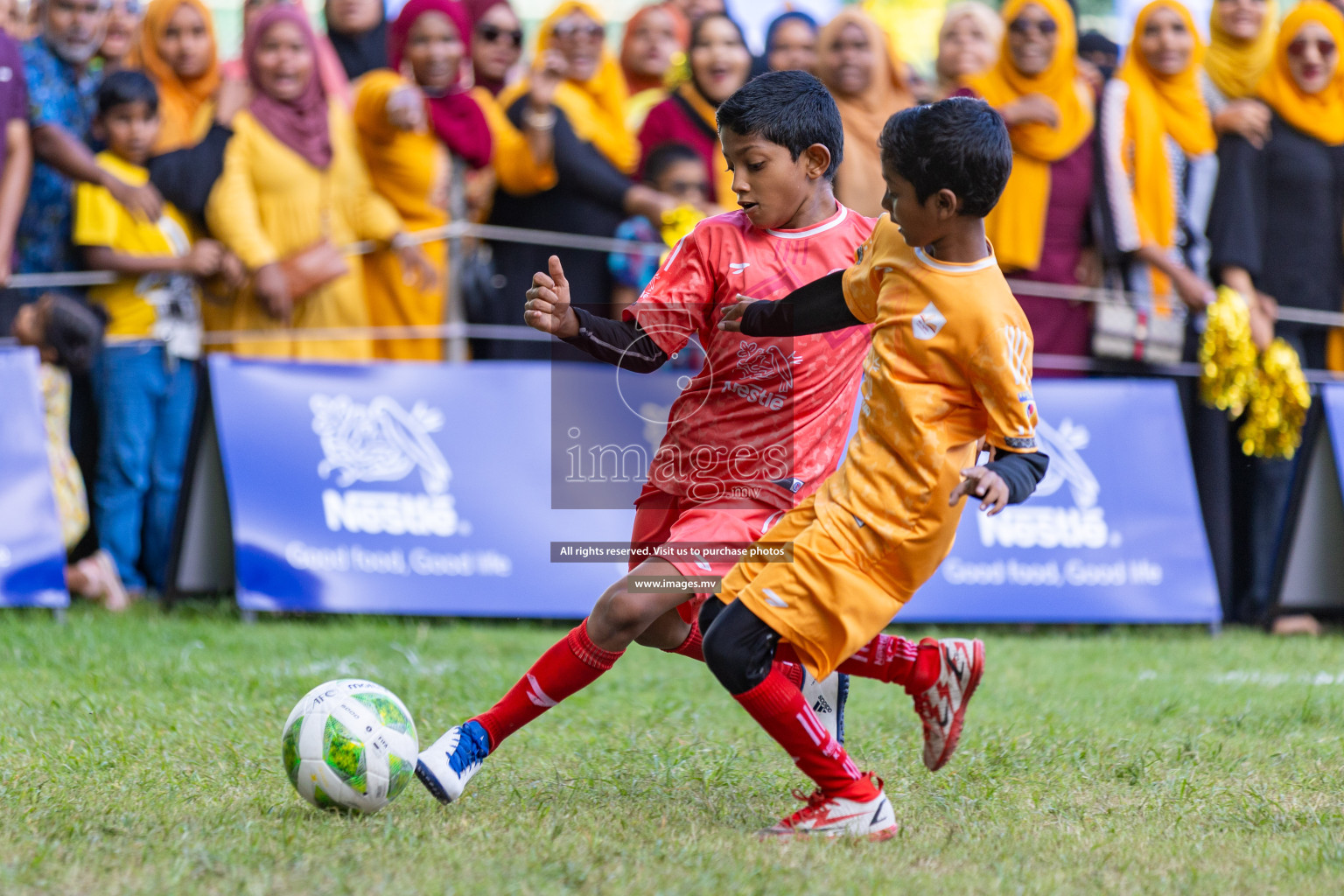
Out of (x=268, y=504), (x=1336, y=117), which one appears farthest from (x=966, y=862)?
(x=1336, y=117)

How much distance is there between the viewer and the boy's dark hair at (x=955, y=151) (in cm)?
312

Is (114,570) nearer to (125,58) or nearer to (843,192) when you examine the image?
(125,58)

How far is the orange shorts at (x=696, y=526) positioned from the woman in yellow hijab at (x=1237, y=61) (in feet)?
18.8

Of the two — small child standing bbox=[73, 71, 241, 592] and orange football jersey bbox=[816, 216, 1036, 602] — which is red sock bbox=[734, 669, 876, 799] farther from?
small child standing bbox=[73, 71, 241, 592]

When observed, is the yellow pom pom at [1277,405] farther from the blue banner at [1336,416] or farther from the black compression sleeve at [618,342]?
the black compression sleeve at [618,342]

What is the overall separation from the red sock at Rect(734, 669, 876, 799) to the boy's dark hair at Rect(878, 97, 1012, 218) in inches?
44.9

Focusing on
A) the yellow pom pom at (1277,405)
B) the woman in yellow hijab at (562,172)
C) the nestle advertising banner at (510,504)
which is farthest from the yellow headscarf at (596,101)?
the yellow pom pom at (1277,405)

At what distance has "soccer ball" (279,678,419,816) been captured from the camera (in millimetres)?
3387

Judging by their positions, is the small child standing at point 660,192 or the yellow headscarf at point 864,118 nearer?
the yellow headscarf at point 864,118

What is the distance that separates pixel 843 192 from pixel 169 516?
152 inches

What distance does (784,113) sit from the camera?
3.64 metres

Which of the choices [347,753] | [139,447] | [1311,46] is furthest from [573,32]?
[347,753]

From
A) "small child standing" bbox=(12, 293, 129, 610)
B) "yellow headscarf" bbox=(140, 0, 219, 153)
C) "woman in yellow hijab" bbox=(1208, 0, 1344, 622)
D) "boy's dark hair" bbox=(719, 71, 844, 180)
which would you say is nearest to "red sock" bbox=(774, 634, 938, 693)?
"boy's dark hair" bbox=(719, 71, 844, 180)

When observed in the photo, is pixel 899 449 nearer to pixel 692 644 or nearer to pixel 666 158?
pixel 692 644
